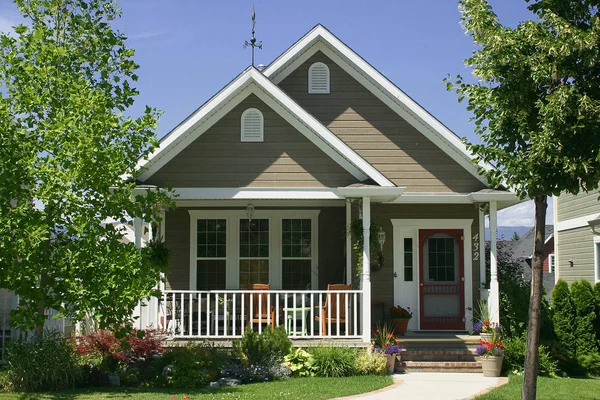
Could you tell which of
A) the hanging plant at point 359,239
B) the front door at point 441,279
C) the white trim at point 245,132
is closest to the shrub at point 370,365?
the hanging plant at point 359,239

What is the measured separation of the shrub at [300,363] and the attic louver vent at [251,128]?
13.7 ft

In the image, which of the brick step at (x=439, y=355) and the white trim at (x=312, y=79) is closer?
the brick step at (x=439, y=355)

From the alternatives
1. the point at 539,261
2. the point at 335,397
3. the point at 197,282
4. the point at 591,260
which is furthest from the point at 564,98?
the point at 591,260

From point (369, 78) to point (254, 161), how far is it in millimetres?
3881

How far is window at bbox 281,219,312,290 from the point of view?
16.0m

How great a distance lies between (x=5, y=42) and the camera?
10.2m

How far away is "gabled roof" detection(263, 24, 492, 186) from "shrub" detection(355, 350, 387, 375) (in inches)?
185

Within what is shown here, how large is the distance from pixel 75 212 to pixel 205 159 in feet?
12.4

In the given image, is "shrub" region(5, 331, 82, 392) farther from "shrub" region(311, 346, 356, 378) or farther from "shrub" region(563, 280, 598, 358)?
"shrub" region(563, 280, 598, 358)

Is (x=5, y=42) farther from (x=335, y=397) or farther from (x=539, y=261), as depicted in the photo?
(x=539, y=261)

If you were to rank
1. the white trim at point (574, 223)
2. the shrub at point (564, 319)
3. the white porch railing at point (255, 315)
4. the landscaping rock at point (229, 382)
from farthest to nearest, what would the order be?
the white trim at point (574, 223) < the shrub at point (564, 319) < the white porch railing at point (255, 315) < the landscaping rock at point (229, 382)

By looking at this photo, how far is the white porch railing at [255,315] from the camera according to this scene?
13.3m

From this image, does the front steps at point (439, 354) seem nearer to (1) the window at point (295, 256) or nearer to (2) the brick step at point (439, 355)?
(2) the brick step at point (439, 355)

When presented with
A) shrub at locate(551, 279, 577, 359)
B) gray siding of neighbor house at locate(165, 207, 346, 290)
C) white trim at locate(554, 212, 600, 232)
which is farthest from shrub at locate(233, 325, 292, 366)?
white trim at locate(554, 212, 600, 232)
